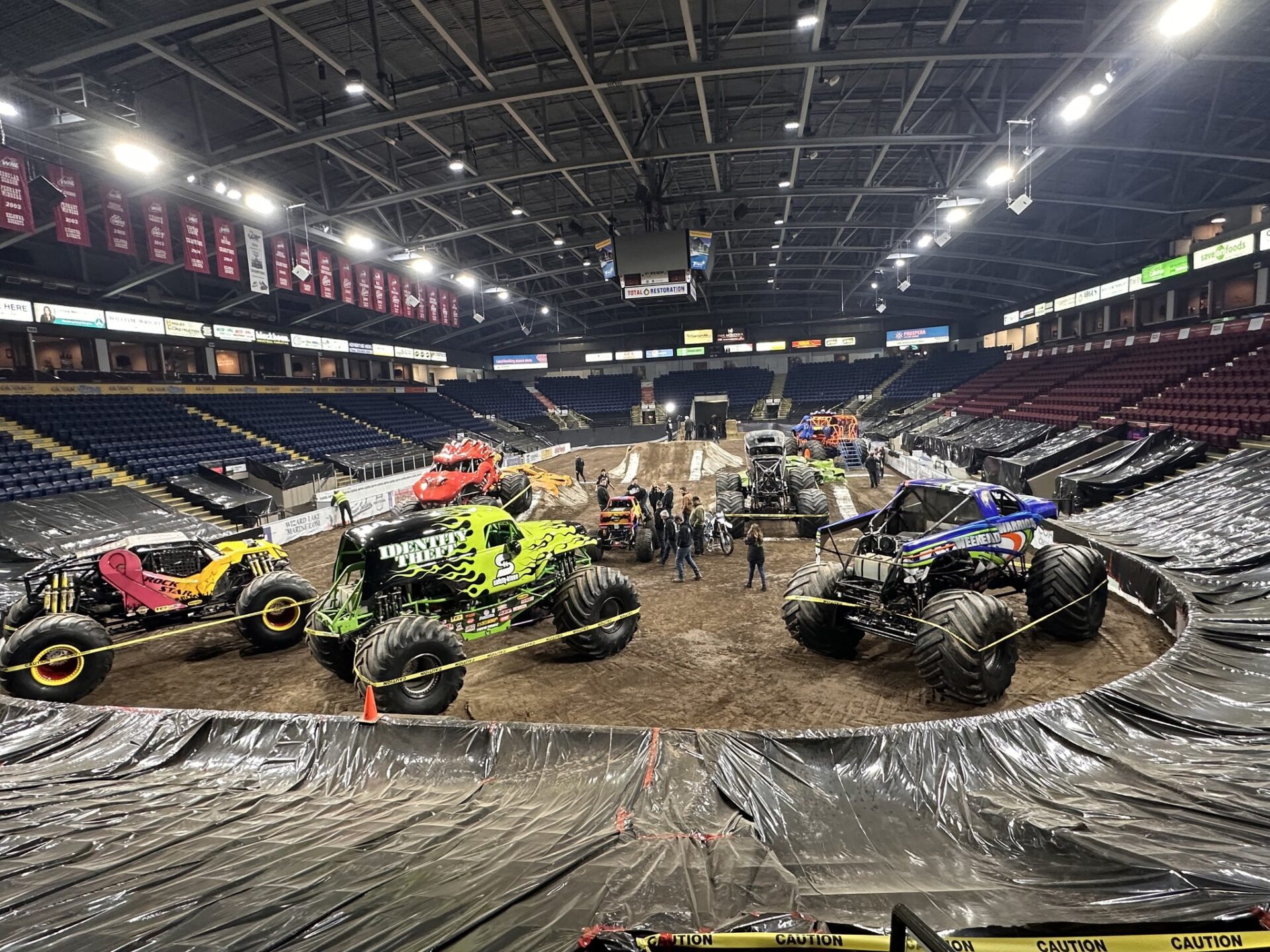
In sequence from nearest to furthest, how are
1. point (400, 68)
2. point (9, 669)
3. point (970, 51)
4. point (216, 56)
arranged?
point (9, 669)
point (970, 51)
point (216, 56)
point (400, 68)

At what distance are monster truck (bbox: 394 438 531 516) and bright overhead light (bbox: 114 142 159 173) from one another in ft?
29.7

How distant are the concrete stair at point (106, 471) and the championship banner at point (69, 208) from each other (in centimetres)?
662

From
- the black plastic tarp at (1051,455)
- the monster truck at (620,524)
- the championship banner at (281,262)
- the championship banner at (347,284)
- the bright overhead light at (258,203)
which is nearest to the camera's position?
the monster truck at (620,524)

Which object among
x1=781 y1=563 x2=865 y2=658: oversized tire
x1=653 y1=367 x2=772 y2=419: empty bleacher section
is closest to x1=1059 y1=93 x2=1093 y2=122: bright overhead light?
x1=781 y1=563 x2=865 y2=658: oversized tire

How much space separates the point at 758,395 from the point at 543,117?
36108 mm

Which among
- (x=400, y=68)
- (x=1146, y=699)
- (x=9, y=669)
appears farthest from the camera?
(x=400, y=68)

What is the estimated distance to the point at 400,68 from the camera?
13406 mm

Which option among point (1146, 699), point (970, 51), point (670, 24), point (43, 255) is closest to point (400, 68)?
point (670, 24)

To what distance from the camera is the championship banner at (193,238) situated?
1627 centimetres

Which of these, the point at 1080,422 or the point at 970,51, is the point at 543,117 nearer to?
the point at 970,51

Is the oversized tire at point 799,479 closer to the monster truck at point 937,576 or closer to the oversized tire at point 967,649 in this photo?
the monster truck at point 937,576

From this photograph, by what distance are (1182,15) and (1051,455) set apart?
11.0m

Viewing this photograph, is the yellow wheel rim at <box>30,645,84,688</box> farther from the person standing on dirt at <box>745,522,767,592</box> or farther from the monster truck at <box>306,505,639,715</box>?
the person standing on dirt at <box>745,522,767,592</box>

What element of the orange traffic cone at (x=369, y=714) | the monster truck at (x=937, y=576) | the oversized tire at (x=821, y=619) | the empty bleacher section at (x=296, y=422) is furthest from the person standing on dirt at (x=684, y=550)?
the empty bleacher section at (x=296, y=422)
